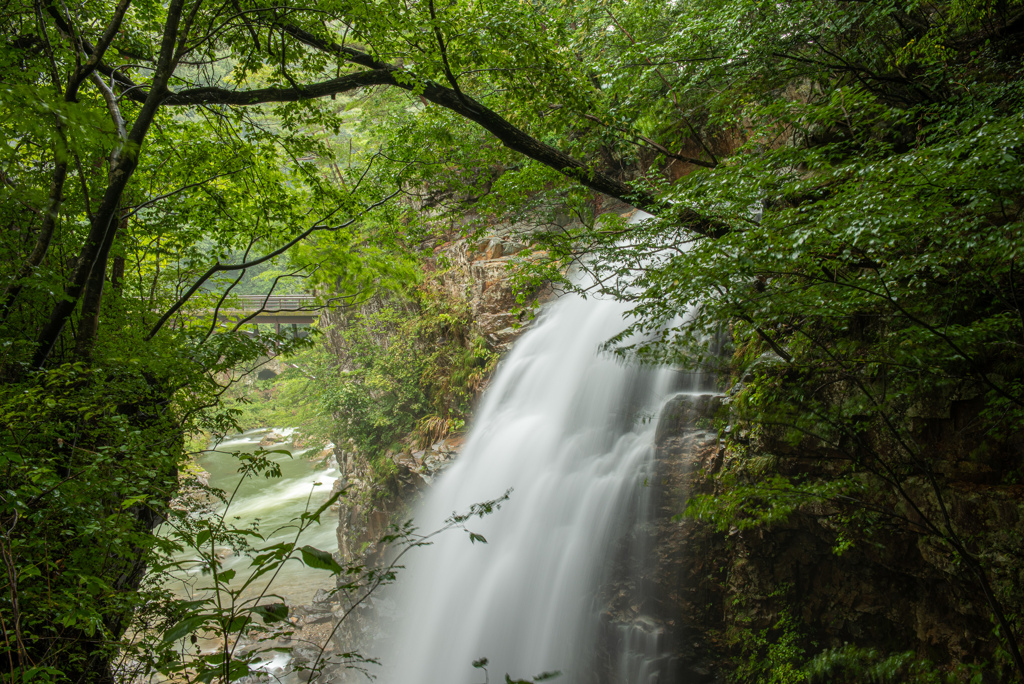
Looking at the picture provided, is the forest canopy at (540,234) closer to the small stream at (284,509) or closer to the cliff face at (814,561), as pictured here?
the cliff face at (814,561)

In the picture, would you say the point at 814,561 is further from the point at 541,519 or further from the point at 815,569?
the point at 541,519

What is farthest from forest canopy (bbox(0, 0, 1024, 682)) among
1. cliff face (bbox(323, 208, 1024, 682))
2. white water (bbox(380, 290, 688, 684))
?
white water (bbox(380, 290, 688, 684))

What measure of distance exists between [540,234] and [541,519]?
4177 millimetres

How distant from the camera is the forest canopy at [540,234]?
9.13 feet

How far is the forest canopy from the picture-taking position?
278cm

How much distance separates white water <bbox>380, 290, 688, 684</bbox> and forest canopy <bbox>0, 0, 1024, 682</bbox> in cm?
222

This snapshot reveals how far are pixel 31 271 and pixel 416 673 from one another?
7910mm

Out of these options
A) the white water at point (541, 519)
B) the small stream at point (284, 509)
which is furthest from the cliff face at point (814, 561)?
the small stream at point (284, 509)

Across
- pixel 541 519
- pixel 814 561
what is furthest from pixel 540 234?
pixel 814 561

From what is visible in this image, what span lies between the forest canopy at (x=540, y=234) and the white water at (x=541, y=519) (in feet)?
7.29

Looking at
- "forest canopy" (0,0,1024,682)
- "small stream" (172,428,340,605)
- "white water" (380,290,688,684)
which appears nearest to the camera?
"forest canopy" (0,0,1024,682)

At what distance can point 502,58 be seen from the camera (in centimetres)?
529

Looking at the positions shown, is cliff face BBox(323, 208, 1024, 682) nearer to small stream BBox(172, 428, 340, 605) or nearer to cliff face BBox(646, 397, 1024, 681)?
cliff face BBox(646, 397, 1024, 681)

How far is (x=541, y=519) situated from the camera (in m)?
7.61
